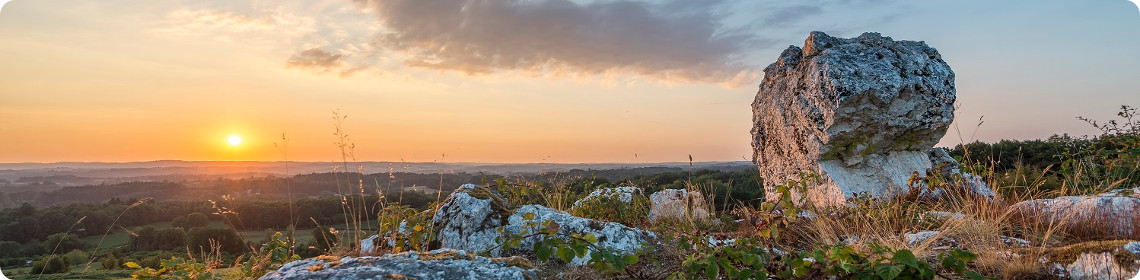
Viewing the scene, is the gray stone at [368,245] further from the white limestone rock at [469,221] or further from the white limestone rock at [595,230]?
the white limestone rock at [595,230]

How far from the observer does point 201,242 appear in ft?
52.4

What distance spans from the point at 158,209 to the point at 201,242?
9.53m

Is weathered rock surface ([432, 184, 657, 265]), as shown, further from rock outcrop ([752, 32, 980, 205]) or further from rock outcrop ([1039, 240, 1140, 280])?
rock outcrop ([752, 32, 980, 205])

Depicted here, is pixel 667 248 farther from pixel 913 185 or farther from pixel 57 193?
pixel 57 193

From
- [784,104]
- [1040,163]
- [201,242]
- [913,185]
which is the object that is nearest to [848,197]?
[913,185]

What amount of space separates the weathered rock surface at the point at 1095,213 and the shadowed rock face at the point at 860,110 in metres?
1.48

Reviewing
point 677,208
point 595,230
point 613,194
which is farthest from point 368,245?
point 677,208

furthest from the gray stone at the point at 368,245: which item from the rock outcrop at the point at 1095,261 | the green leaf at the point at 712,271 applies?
the rock outcrop at the point at 1095,261

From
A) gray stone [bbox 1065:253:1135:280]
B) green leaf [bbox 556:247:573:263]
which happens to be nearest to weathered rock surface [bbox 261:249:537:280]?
green leaf [bbox 556:247:573:263]

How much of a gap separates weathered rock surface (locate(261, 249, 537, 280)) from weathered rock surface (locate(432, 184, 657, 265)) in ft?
4.78

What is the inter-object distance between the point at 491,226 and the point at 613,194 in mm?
3785

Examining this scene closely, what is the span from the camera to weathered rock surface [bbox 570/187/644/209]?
7.88 m

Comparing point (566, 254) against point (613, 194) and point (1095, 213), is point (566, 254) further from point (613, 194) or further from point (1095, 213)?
point (613, 194)

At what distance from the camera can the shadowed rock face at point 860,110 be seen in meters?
7.02
